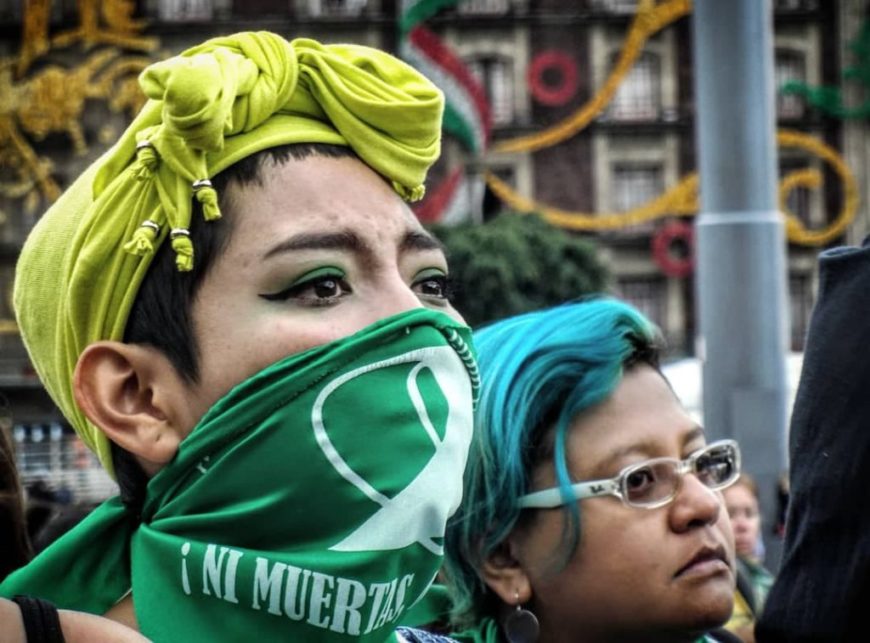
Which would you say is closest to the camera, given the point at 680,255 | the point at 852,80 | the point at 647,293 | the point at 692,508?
the point at 692,508

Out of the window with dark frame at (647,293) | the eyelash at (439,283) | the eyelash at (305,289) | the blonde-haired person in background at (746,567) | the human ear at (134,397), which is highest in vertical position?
the eyelash at (305,289)

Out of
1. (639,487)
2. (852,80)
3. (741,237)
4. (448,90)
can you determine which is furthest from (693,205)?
(639,487)

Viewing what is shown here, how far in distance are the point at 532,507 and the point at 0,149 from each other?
36.3 m

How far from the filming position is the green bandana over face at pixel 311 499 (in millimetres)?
1750

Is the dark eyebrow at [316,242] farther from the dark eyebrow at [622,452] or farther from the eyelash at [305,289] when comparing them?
the dark eyebrow at [622,452]

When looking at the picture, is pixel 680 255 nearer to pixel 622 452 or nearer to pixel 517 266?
pixel 517 266

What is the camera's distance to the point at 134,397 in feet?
6.14

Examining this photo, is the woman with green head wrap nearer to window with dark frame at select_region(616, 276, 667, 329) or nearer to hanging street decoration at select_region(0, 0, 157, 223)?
hanging street decoration at select_region(0, 0, 157, 223)

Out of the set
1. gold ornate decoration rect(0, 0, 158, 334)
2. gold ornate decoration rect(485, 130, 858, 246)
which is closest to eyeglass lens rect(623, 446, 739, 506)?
gold ornate decoration rect(0, 0, 158, 334)

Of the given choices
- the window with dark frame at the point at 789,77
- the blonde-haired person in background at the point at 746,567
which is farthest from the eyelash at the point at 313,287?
the window with dark frame at the point at 789,77

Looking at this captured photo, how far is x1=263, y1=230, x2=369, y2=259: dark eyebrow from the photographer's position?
1846mm

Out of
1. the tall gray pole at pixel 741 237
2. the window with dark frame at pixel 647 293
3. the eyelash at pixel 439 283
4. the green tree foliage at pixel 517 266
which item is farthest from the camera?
the window with dark frame at pixel 647 293

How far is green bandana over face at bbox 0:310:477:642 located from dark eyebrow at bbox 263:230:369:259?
119 mm

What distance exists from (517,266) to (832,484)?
31583mm
